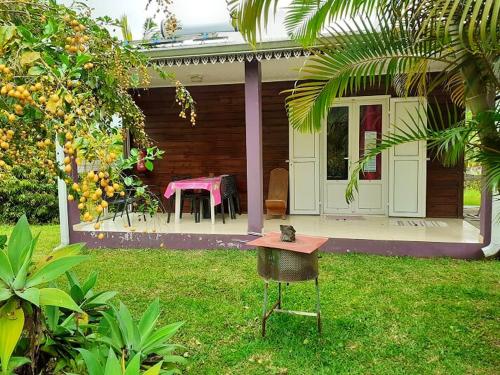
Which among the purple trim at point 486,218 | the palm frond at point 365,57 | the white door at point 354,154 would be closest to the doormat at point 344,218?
the white door at point 354,154

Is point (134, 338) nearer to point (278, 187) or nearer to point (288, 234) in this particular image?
point (288, 234)

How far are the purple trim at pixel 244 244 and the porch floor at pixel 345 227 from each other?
101 millimetres

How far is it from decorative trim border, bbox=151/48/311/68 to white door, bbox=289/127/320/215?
251 centimetres

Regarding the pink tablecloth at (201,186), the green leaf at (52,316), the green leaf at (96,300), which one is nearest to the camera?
the green leaf at (52,316)

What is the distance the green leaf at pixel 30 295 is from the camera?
1.86m

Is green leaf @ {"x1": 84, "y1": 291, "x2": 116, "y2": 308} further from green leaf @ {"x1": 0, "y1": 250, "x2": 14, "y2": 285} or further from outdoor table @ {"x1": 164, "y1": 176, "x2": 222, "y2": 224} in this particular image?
outdoor table @ {"x1": 164, "y1": 176, "x2": 222, "y2": 224}

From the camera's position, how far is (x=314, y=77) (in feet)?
10.00

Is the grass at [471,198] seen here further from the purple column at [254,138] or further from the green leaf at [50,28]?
the green leaf at [50,28]

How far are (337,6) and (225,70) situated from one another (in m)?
4.78

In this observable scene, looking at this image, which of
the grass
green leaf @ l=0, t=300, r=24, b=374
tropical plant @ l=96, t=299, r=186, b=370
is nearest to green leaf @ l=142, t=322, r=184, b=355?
tropical plant @ l=96, t=299, r=186, b=370

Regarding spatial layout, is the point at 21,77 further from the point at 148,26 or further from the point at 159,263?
the point at 159,263

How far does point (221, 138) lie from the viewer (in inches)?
343

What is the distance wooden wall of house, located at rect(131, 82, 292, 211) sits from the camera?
27.5 feet

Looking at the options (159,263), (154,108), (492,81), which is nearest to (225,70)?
(154,108)
